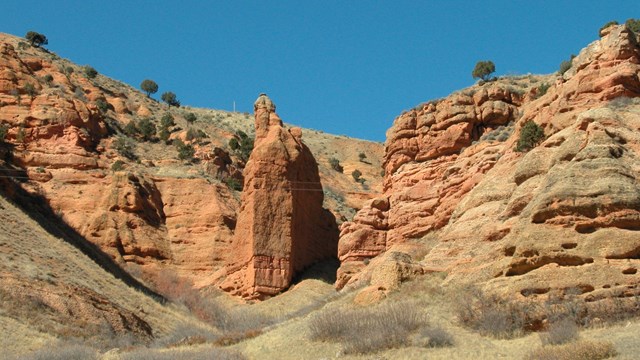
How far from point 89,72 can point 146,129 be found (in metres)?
17.5

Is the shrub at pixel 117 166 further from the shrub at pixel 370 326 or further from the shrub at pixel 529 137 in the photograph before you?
the shrub at pixel 370 326

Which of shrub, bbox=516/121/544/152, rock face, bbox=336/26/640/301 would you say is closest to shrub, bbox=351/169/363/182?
rock face, bbox=336/26/640/301

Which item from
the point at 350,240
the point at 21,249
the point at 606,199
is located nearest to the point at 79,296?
the point at 21,249

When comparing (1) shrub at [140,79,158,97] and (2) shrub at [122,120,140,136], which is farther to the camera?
(1) shrub at [140,79,158,97]

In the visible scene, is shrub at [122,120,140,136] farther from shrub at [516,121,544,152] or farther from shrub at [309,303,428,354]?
shrub at [309,303,428,354]

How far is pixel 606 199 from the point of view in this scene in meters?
22.8

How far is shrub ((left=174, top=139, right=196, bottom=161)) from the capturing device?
221 feet

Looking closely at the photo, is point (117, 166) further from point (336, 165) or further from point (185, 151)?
point (336, 165)

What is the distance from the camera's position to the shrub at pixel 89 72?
8598 cm

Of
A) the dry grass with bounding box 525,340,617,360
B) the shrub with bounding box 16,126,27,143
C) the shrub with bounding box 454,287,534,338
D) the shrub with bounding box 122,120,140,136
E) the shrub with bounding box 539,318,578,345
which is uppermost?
the shrub with bounding box 122,120,140,136

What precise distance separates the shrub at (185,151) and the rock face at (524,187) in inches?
981

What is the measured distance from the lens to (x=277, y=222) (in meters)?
49.7

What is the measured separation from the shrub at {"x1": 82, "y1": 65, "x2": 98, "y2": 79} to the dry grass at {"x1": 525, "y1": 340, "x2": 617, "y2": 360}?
73.0m

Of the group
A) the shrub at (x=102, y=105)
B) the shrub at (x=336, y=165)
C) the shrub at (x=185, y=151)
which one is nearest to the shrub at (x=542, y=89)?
the shrub at (x=185, y=151)
